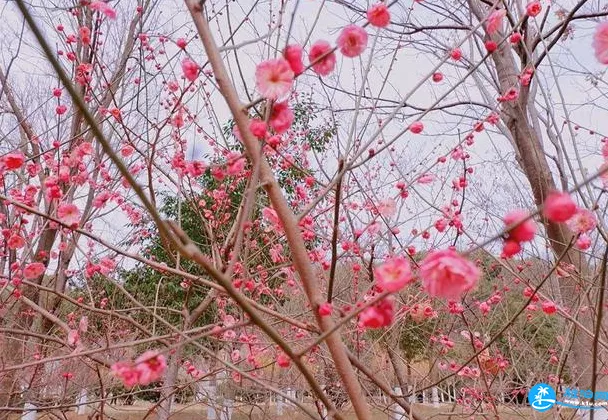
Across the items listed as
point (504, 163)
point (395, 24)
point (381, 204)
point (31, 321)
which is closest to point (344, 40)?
point (381, 204)

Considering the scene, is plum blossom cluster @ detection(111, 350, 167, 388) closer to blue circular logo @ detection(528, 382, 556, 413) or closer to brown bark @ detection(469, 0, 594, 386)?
blue circular logo @ detection(528, 382, 556, 413)

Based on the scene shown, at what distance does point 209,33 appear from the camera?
1184 millimetres

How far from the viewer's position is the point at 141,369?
0.91 meters

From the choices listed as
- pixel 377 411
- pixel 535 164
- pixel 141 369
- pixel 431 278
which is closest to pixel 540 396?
pixel 535 164

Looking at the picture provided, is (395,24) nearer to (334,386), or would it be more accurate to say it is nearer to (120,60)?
(120,60)

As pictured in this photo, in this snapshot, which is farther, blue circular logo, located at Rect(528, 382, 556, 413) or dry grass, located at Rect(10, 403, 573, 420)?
blue circular logo, located at Rect(528, 382, 556, 413)

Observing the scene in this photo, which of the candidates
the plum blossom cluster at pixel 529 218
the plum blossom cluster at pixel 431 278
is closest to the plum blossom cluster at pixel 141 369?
the plum blossom cluster at pixel 431 278

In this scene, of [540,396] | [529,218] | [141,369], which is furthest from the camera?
[540,396]

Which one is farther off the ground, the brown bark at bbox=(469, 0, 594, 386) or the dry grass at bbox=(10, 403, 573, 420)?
the brown bark at bbox=(469, 0, 594, 386)

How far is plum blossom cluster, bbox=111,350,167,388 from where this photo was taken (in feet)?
2.95

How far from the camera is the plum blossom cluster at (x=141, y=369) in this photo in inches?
35.4

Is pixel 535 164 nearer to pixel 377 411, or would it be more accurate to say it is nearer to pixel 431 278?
pixel 431 278

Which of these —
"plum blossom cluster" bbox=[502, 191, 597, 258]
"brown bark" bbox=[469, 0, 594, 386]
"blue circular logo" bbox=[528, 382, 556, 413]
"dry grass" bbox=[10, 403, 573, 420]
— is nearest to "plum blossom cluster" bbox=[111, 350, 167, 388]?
"plum blossom cluster" bbox=[502, 191, 597, 258]

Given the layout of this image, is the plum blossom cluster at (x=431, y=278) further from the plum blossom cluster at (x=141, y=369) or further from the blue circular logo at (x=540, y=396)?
the blue circular logo at (x=540, y=396)
